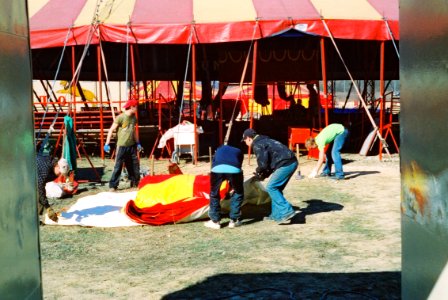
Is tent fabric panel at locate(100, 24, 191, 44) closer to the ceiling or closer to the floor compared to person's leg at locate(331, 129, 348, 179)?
closer to the ceiling

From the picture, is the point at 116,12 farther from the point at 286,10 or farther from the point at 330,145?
the point at 330,145

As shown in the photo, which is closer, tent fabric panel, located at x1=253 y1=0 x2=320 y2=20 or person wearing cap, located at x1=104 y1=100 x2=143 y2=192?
person wearing cap, located at x1=104 y1=100 x2=143 y2=192

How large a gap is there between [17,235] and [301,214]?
6398 mm

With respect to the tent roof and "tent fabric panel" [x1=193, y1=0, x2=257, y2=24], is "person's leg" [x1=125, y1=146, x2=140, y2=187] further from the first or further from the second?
"tent fabric panel" [x1=193, y1=0, x2=257, y2=24]

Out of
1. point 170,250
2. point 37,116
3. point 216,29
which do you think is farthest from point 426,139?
point 37,116

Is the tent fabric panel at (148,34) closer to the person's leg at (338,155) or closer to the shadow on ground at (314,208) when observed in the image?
the person's leg at (338,155)

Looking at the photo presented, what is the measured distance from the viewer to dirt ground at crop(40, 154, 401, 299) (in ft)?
19.0

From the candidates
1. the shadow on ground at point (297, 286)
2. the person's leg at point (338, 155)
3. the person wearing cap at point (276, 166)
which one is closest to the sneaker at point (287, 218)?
the person wearing cap at point (276, 166)

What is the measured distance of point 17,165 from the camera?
10.1ft

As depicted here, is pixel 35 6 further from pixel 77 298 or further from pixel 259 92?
pixel 77 298

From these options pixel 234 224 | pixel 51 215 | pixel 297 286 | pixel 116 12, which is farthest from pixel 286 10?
pixel 297 286

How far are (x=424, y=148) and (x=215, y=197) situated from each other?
5.20 metres

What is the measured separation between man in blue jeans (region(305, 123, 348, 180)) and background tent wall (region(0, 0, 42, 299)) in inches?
336

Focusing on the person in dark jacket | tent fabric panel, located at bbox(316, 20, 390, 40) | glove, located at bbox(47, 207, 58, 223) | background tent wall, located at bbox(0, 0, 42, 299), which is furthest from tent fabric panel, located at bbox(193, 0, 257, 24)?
background tent wall, located at bbox(0, 0, 42, 299)
